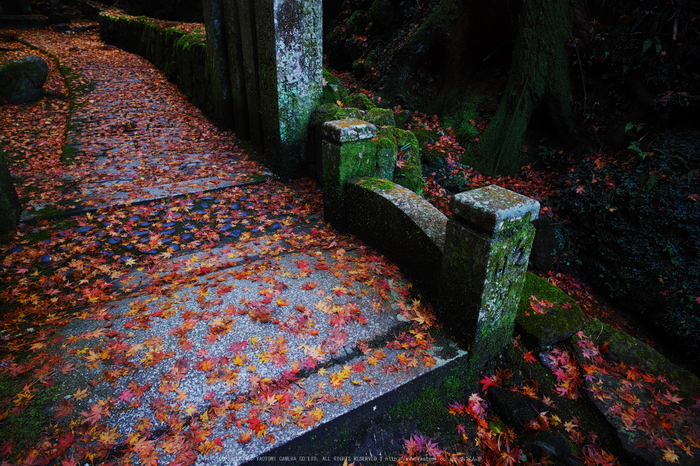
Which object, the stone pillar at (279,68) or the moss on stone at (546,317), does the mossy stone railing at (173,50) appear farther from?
the moss on stone at (546,317)

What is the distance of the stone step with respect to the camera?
216 cm

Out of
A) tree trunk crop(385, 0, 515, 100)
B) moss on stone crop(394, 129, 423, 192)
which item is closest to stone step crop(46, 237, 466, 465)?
moss on stone crop(394, 129, 423, 192)

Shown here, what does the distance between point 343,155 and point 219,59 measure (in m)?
4.50

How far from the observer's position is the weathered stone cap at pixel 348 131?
149 inches

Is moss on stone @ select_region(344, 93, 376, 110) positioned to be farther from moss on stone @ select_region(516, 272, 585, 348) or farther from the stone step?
moss on stone @ select_region(516, 272, 585, 348)

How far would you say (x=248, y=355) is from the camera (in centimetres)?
262

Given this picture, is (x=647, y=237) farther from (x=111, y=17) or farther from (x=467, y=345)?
(x=111, y=17)

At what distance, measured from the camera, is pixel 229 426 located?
7.04 ft

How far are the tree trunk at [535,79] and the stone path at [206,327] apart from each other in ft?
14.3

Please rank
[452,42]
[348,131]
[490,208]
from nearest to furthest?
[490,208] < [348,131] < [452,42]

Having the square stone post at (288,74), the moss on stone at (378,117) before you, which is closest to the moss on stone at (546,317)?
the moss on stone at (378,117)

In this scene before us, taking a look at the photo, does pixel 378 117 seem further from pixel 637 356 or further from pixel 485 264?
pixel 637 356

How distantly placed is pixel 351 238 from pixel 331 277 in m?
0.83

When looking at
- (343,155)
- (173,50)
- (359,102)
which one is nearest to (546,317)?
(343,155)
